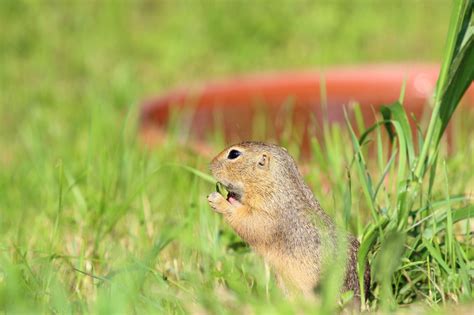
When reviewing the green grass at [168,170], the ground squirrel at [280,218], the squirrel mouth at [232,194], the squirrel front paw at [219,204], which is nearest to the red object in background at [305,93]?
the green grass at [168,170]

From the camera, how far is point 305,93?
18.0 feet

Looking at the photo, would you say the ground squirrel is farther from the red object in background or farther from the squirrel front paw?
the red object in background

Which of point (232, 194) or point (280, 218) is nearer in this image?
point (280, 218)

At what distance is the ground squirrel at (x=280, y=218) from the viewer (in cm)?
257

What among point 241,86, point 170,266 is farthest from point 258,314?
point 241,86

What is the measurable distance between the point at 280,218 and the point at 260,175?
0.17m

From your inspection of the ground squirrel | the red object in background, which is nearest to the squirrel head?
the ground squirrel

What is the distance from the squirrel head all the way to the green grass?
19 centimetres

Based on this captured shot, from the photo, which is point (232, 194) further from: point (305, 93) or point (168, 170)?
point (305, 93)

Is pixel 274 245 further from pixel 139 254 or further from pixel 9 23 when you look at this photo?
pixel 9 23

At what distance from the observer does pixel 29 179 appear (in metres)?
4.11

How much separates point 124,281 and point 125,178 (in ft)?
3.97

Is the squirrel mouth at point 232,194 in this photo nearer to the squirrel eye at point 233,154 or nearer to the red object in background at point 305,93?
the squirrel eye at point 233,154

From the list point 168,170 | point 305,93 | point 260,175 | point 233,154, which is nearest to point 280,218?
point 260,175
